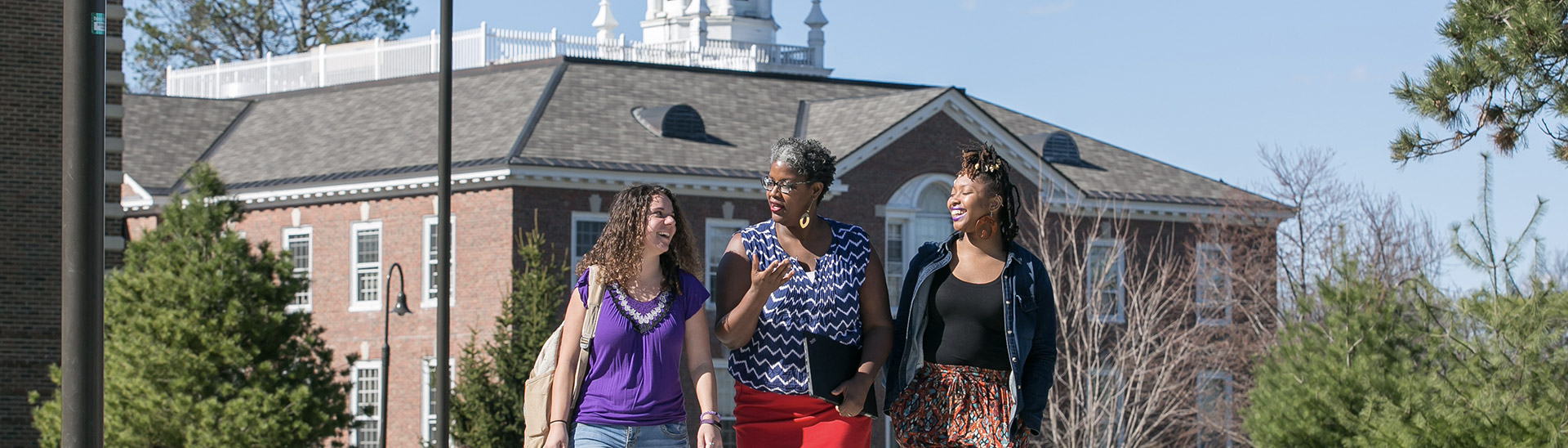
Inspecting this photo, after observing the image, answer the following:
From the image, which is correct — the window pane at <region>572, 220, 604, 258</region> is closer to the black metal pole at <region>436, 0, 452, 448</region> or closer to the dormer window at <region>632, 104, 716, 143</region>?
the dormer window at <region>632, 104, 716, 143</region>

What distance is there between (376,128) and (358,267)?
3.51 meters

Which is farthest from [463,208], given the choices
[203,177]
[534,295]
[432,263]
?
[203,177]

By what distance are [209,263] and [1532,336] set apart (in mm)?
15249

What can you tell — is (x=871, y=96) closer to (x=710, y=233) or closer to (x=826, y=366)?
(x=710, y=233)

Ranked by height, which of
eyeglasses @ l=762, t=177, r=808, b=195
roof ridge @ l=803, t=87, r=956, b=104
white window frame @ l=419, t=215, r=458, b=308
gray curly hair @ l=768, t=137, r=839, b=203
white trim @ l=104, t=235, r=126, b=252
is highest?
roof ridge @ l=803, t=87, r=956, b=104

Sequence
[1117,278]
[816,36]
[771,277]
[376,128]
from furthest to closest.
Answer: [816,36] → [1117,278] → [376,128] → [771,277]

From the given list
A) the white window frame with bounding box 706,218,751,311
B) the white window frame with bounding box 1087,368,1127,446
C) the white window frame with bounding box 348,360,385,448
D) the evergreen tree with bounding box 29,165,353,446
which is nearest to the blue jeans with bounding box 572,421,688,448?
the evergreen tree with bounding box 29,165,353,446

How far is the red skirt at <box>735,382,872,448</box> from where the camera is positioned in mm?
7672

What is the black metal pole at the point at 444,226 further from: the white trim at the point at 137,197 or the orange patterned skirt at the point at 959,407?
the white trim at the point at 137,197

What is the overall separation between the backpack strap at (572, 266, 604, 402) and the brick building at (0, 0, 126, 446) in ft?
59.6

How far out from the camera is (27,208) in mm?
24094

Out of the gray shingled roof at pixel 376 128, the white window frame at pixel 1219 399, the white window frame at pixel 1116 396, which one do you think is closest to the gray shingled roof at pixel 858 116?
the gray shingled roof at pixel 376 128

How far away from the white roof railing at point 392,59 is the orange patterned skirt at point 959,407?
30.5 m

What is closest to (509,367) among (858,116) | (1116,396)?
(858,116)
